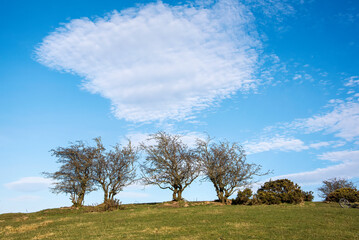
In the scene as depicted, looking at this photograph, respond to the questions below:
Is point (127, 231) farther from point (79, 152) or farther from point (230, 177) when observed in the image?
point (79, 152)

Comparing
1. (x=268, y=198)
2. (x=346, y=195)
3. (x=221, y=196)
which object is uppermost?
(x=221, y=196)

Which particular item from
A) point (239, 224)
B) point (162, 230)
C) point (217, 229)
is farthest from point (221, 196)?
point (162, 230)

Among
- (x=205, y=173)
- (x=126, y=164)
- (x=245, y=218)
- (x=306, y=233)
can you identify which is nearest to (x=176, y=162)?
(x=205, y=173)

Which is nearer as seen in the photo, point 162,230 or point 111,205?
point 162,230

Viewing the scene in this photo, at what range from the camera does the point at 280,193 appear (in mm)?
37750

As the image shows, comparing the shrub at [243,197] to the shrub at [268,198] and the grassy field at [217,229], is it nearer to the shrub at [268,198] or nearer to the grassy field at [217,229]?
the shrub at [268,198]

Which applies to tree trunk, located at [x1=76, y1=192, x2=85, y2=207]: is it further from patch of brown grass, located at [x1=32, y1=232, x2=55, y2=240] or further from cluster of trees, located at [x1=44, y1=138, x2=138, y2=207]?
patch of brown grass, located at [x1=32, y1=232, x2=55, y2=240]

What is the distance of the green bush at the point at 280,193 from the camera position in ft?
118

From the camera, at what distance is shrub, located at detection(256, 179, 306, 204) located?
3607 centimetres

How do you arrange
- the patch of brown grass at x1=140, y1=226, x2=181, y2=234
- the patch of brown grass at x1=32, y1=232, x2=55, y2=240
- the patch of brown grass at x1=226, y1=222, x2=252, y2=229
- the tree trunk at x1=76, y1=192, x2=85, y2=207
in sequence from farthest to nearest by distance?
the tree trunk at x1=76, y1=192, x2=85, y2=207, the patch of brown grass at x1=32, y1=232, x2=55, y2=240, the patch of brown grass at x1=226, y1=222, x2=252, y2=229, the patch of brown grass at x1=140, y1=226, x2=181, y2=234

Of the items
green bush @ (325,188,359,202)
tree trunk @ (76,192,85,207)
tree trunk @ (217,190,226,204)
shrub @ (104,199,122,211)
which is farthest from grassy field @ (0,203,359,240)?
tree trunk @ (76,192,85,207)

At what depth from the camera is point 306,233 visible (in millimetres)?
16000

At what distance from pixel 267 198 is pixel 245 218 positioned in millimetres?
15855

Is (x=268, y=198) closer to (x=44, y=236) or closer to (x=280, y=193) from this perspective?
(x=280, y=193)
